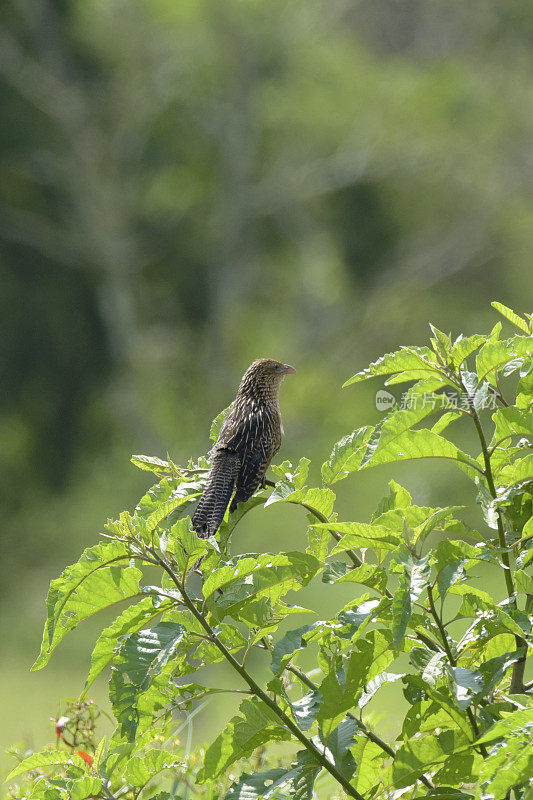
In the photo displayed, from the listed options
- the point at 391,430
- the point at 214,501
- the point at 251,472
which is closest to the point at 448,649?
the point at 391,430

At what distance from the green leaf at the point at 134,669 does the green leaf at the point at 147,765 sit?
0.08 meters

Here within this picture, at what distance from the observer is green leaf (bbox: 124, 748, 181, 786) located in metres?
0.52

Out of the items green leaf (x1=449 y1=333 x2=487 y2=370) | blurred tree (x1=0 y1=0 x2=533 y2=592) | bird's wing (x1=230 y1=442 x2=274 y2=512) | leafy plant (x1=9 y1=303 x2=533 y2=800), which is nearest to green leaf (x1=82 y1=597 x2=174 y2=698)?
leafy plant (x1=9 y1=303 x2=533 y2=800)

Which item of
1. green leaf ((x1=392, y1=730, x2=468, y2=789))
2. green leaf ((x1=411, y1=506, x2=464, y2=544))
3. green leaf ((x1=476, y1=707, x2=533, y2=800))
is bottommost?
green leaf ((x1=476, y1=707, x2=533, y2=800))

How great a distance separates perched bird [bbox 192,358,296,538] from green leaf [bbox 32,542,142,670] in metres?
0.24

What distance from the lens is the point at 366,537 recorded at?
Result: 0.50 metres

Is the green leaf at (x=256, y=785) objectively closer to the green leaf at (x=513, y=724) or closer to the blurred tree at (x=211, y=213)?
the green leaf at (x=513, y=724)

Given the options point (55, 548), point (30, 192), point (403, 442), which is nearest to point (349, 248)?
point (30, 192)

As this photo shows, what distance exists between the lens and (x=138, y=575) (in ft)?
1.56

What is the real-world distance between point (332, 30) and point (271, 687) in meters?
4.10

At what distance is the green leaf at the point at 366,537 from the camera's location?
0.49m

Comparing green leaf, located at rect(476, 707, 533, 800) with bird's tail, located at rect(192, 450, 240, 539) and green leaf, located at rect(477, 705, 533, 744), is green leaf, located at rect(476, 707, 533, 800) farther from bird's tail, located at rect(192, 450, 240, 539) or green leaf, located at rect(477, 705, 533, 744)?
bird's tail, located at rect(192, 450, 240, 539)

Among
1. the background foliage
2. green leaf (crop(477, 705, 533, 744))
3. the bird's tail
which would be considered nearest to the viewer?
green leaf (crop(477, 705, 533, 744))

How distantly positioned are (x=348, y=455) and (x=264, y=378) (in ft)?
2.59
